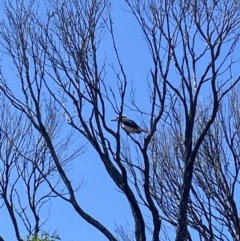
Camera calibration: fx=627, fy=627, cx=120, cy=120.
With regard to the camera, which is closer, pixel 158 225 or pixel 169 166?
pixel 158 225

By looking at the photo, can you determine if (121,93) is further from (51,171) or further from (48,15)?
(51,171)

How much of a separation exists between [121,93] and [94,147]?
0.74 m

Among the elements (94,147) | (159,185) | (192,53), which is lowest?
(94,147)

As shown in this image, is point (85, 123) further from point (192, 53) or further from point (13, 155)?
point (13, 155)

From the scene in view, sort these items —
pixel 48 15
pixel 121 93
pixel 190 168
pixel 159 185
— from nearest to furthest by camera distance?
pixel 121 93 < pixel 190 168 < pixel 48 15 < pixel 159 185

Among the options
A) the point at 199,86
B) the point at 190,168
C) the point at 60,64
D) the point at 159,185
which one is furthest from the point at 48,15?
the point at 159,185

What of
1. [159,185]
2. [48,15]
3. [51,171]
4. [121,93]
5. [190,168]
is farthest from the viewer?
[51,171]

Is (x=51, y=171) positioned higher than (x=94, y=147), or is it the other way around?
(x=51, y=171)

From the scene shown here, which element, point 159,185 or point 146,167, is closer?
point 146,167

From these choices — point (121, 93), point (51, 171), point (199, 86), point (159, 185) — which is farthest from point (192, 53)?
point (51, 171)

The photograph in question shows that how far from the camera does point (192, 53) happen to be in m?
6.26

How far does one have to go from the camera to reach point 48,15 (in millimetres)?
6590

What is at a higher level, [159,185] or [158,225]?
[159,185]

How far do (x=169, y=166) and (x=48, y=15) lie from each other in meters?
3.48
